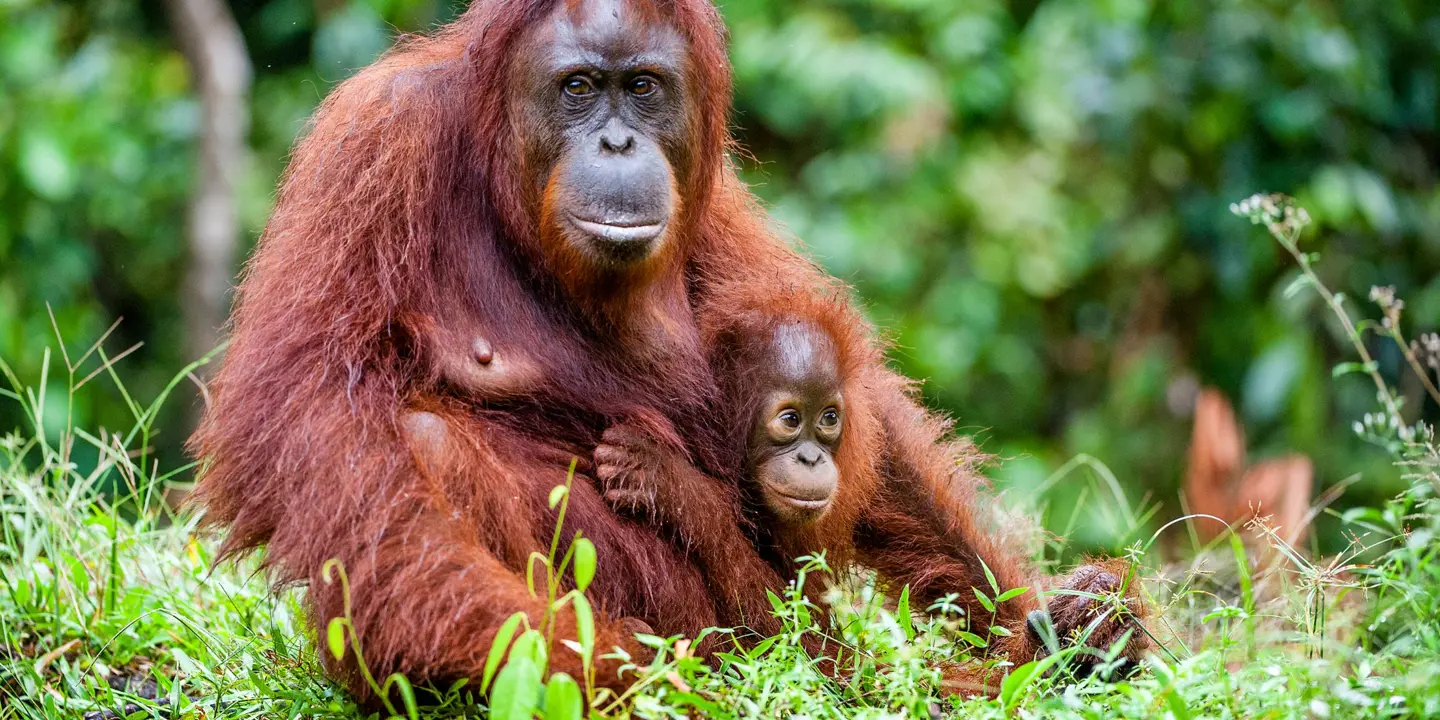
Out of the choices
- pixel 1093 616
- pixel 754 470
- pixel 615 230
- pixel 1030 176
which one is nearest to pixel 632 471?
pixel 754 470

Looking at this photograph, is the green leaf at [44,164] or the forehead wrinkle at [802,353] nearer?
the forehead wrinkle at [802,353]

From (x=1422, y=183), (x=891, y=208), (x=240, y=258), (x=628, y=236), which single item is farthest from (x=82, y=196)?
(x=1422, y=183)

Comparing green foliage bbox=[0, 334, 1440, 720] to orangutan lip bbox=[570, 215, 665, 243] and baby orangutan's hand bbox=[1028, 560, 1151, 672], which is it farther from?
orangutan lip bbox=[570, 215, 665, 243]

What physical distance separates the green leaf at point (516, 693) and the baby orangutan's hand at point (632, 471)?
846 mm

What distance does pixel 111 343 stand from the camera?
27.2ft

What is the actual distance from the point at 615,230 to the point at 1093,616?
4.33 feet

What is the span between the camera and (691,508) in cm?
305

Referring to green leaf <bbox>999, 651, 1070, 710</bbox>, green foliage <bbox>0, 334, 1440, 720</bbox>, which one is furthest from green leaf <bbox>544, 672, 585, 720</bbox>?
green leaf <bbox>999, 651, 1070, 710</bbox>

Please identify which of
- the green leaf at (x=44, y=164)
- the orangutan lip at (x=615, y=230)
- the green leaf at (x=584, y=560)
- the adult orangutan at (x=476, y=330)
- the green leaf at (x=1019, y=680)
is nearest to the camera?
the green leaf at (x=584, y=560)

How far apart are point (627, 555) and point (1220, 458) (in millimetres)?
3392

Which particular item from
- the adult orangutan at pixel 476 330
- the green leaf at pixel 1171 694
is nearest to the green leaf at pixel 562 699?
the adult orangutan at pixel 476 330

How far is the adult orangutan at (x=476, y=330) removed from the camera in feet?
8.70

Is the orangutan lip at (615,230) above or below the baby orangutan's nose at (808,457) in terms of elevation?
above

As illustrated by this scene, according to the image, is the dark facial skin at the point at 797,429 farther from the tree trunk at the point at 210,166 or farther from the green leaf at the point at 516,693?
A: the tree trunk at the point at 210,166
